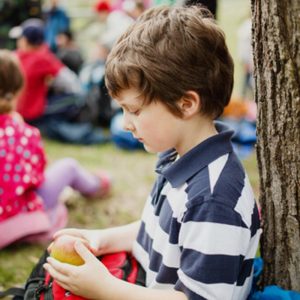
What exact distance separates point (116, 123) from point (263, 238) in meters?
3.61

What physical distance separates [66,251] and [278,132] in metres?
0.81

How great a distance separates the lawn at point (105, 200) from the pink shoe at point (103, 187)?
48 millimetres

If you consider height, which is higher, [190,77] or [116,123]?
[190,77]

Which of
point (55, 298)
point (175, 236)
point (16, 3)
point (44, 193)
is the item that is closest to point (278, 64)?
point (175, 236)

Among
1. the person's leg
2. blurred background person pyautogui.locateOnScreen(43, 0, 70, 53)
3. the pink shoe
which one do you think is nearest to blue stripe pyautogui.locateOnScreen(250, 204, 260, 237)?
the person's leg

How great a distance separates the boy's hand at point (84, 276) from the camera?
5.63 ft

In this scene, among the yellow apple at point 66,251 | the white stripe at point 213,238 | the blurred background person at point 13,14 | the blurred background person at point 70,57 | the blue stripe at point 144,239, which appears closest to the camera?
the white stripe at point 213,238

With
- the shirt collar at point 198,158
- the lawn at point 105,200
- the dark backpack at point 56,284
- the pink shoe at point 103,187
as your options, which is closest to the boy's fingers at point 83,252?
the dark backpack at point 56,284

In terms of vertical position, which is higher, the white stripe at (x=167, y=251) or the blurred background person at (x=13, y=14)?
the blurred background person at (x=13, y=14)

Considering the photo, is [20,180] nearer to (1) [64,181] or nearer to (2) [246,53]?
(1) [64,181]

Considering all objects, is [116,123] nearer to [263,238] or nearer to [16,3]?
[16,3]

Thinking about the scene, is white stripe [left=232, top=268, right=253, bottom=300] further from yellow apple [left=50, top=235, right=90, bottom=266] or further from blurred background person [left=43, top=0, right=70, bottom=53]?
blurred background person [left=43, top=0, right=70, bottom=53]

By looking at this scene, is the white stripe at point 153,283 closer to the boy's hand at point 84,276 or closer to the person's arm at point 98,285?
the person's arm at point 98,285

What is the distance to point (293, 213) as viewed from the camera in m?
1.85
